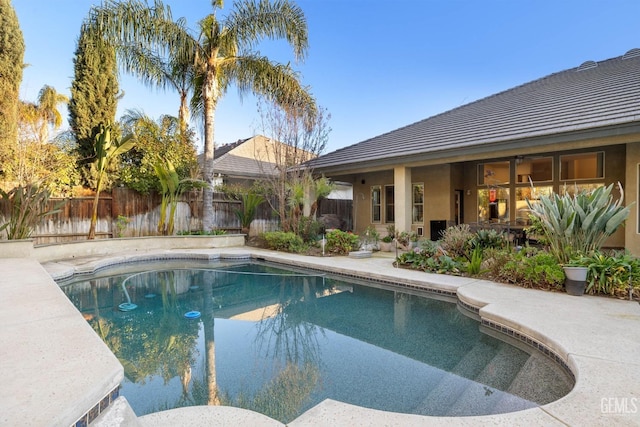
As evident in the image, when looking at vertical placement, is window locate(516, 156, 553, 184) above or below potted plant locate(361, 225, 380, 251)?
above

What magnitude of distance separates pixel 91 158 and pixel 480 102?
14169mm

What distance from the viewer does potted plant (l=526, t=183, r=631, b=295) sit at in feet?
18.7

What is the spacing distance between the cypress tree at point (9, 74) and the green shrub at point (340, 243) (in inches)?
370

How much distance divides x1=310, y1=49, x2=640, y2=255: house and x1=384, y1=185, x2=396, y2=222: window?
43mm

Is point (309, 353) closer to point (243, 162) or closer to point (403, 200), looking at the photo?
point (403, 200)

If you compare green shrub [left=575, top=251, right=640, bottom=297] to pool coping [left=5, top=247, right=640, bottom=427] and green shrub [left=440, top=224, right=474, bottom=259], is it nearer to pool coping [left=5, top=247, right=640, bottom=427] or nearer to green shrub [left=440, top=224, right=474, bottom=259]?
pool coping [left=5, top=247, right=640, bottom=427]

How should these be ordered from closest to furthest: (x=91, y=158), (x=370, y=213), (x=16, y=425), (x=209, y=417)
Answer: (x=16, y=425) < (x=209, y=417) < (x=91, y=158) < (x=370, y=213)

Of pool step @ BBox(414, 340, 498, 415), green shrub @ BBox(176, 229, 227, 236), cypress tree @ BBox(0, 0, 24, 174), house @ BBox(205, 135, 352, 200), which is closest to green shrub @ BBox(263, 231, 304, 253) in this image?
green shrub @ BBox(176, 229, 227, 236)

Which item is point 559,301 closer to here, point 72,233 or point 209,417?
point 209,417

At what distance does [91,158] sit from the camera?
10992 mm

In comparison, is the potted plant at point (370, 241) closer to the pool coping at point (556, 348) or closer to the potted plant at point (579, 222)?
the pool coping at point (556, 348)

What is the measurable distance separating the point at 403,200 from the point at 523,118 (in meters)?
3.95

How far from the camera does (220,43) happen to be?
11.5 metres

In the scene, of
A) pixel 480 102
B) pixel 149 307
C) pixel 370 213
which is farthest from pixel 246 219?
pixel 480 102
